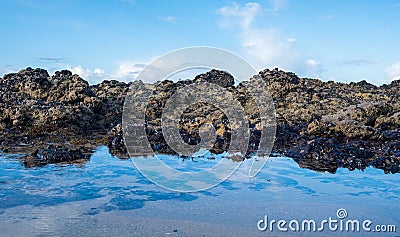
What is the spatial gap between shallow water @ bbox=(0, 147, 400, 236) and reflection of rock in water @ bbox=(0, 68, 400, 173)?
158cm

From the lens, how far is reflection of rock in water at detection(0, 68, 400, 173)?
40.9 ft

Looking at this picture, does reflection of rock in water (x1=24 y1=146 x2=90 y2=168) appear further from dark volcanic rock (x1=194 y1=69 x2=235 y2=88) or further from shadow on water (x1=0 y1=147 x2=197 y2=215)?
dark volcanic rock (x1=194 y1=69 x2=235 y2=88)

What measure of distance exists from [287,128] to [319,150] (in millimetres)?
4740

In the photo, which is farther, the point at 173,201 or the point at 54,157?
the point at 54,157

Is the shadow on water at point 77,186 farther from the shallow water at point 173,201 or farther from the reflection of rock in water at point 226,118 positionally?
the reflection of rock in water at point 226,118

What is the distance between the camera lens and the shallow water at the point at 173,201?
5938 mm

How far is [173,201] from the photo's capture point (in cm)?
736

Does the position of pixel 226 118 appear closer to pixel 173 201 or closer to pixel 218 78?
pixel 218 78

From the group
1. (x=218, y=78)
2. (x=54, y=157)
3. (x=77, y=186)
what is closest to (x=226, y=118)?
(x=218, y=78)

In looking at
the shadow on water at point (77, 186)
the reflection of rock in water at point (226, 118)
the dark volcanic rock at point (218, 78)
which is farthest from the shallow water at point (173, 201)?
the dark volcanic rock at point (218, 78)

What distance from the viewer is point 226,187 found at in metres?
8.48

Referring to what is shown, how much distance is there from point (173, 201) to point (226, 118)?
1232 centimetres

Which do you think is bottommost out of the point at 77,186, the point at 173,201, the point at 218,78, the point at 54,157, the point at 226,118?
the point at 173,201

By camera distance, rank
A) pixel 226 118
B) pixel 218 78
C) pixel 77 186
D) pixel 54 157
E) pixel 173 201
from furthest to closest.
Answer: pixel 218 78, pixel 226 118, pixel 54 157, pixel 77 186, pixel 173 201
